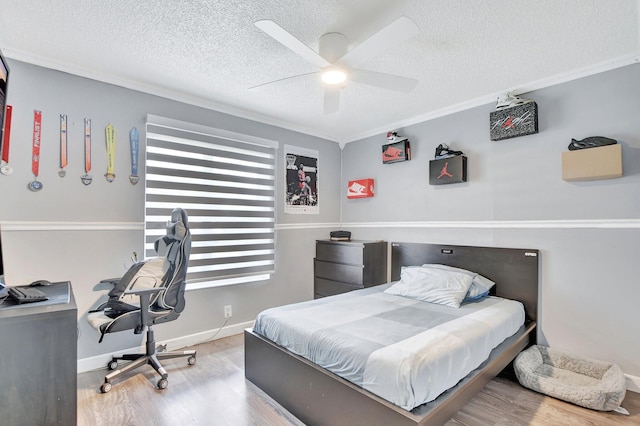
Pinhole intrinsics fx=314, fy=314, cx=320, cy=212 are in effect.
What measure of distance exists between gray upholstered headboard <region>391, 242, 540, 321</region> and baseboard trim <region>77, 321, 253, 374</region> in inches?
86.9

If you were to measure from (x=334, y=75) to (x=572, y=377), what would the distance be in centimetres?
284

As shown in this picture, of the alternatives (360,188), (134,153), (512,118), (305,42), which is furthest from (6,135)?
(512,118)

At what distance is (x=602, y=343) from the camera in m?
2.43

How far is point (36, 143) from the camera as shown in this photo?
2365 mm

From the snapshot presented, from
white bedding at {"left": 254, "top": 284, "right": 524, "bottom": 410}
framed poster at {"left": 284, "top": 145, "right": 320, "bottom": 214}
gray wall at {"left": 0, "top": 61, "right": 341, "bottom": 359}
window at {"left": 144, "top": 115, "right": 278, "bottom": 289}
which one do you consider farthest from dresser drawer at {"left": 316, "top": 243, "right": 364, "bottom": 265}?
gray wall at {"left": 0, "top": 61, "right": 341, "bottom": 359}

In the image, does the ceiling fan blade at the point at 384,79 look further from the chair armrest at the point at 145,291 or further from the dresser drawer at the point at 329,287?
the dresser drawer at the point at 329,287

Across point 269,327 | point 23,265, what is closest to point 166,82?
point 23,265

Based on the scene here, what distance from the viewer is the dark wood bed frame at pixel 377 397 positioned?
5.06ft

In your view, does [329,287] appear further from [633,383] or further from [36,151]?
[36,151]

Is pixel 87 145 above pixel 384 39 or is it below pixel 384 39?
below

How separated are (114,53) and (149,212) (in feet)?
4.20

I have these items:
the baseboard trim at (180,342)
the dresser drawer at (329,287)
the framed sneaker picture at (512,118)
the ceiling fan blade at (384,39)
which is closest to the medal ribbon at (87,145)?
the baseboard trim at (180,342)

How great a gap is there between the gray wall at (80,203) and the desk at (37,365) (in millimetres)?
1574

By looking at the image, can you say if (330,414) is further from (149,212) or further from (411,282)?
(149,212)
